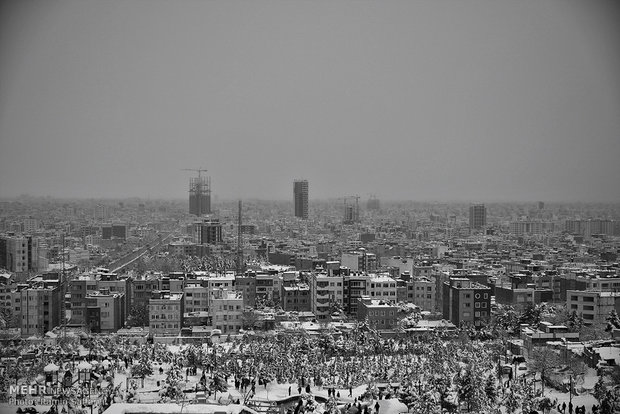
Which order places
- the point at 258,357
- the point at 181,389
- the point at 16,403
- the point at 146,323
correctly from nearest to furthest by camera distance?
the point at 16,403
the point at 181,389
the point at 258,357
the point at 146,323

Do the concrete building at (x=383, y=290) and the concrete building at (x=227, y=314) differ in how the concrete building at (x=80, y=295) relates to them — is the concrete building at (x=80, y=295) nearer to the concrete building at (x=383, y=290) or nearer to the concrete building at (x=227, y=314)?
the concrete building at (x=227, y=314)

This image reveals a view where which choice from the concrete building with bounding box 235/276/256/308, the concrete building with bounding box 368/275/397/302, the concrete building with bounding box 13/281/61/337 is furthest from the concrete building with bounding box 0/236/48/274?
the concrete building with bounding box 368/275/397/302

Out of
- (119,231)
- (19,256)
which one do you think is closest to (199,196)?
(119,231)

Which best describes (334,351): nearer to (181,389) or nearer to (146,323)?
(181,389)

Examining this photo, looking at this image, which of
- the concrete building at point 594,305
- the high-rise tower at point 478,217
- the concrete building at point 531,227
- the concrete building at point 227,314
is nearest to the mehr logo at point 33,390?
the concrete building at point 227,314

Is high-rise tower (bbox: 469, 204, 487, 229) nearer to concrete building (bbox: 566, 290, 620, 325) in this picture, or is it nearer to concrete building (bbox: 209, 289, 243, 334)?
concrete building (bbox: 566, 290, 620, 325)

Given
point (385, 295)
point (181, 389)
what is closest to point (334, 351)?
point (181, 389)
